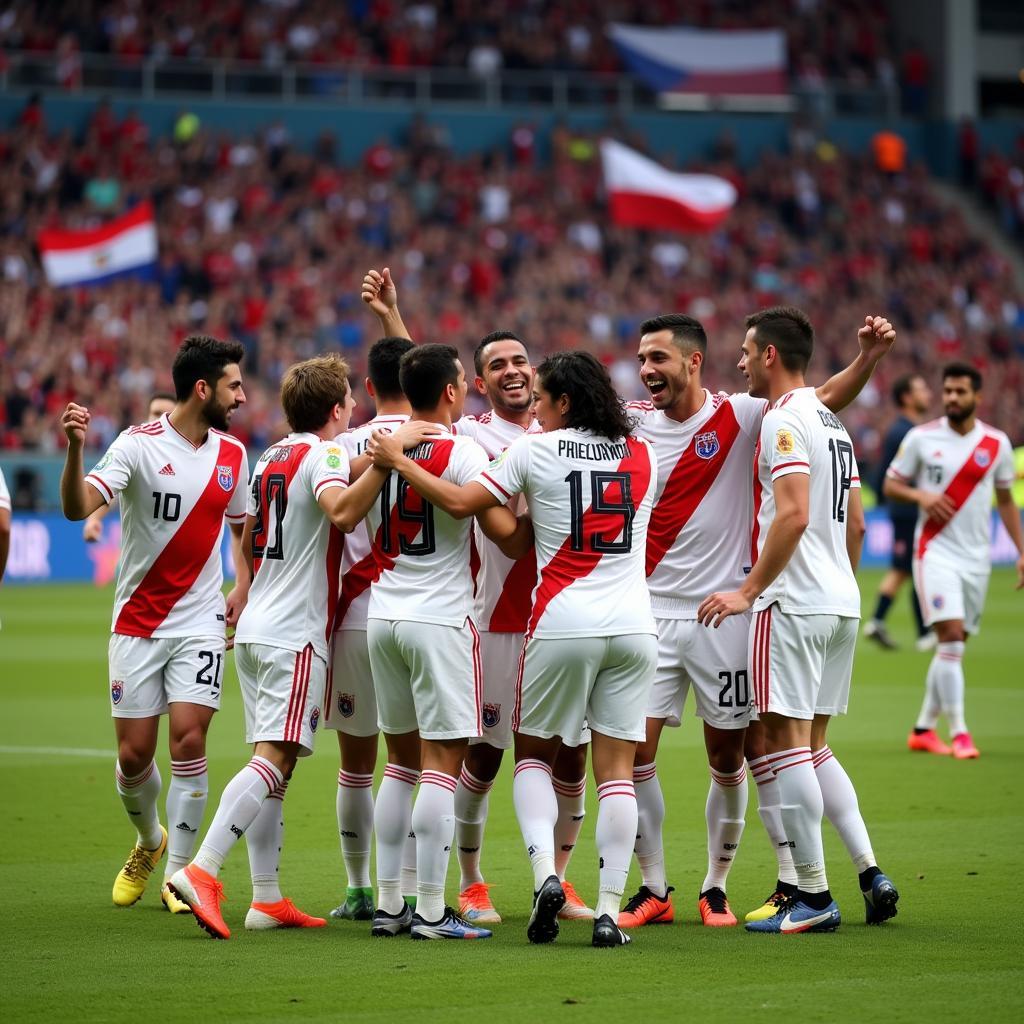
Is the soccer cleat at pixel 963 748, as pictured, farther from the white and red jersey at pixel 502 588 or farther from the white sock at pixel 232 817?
the white sock at pixel 232 817

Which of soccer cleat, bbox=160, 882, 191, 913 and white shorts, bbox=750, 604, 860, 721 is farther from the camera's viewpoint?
soccer cleat, bbox=160, 882, 191, 913

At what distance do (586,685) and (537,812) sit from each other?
0.53 meters

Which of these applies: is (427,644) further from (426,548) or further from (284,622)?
(284,622)

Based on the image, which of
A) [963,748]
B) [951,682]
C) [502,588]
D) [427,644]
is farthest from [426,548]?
[963,748]

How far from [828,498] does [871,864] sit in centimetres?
150

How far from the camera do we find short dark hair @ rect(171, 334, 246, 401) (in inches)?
295

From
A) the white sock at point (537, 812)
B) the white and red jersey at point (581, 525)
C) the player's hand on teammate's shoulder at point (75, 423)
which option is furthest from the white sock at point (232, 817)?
the player's hand on teammate's shoulder at point (75, 423)

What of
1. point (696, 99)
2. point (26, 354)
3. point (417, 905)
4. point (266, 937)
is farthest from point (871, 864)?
point (696, 99)

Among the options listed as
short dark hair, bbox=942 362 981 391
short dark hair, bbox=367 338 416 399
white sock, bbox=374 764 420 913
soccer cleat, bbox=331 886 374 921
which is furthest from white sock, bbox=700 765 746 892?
short dark hair, bbox=942 362 981 391

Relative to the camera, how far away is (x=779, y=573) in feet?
21.9

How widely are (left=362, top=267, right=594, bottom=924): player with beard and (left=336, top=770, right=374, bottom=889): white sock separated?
40 centimetres

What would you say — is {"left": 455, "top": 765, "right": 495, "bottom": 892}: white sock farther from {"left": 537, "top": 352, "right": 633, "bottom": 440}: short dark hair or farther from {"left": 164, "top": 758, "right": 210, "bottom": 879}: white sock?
{"left": 537, "top": 352, "right": 633, "bottom": 440}: short dark hair

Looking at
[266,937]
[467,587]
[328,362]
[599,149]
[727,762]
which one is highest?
[599,149]

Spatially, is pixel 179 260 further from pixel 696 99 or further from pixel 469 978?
pixel 469 978
